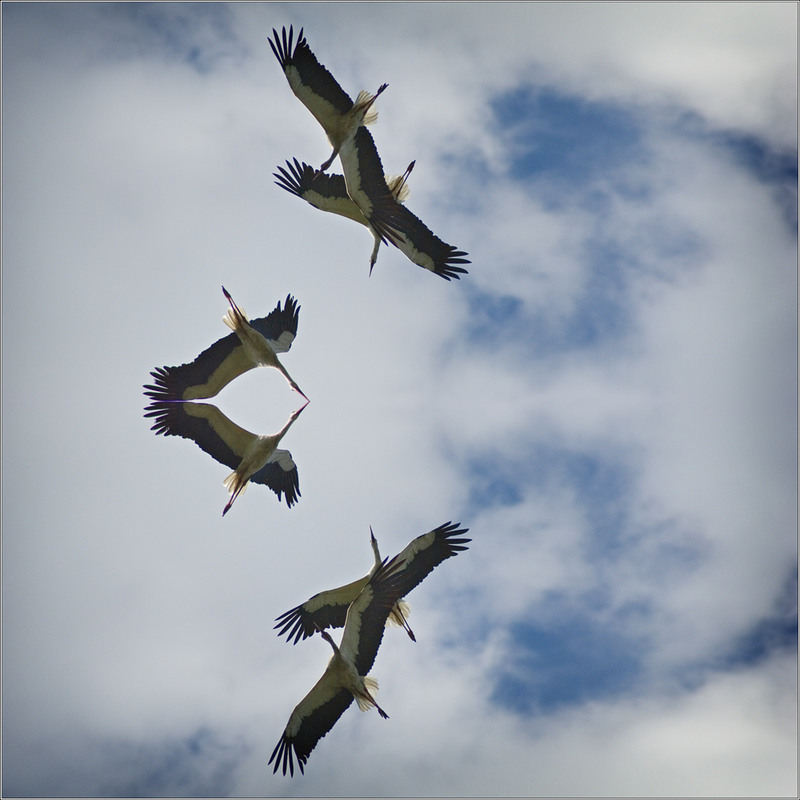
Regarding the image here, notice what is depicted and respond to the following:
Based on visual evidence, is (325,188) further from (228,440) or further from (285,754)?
(285,754)

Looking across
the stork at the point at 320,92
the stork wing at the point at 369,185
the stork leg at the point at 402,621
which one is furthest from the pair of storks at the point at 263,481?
the stork at the point at 320,92

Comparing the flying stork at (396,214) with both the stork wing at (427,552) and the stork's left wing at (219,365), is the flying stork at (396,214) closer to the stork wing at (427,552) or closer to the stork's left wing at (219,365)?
the stork's left wing at (219,365)

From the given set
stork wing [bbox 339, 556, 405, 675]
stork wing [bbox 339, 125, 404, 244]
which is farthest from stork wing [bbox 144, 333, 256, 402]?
stork wing [bbox 339, 556, 405, 675]

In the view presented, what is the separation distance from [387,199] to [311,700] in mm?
6694

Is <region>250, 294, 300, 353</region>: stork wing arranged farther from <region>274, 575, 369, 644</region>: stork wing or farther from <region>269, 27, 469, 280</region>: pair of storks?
<region>274, 575, 369, 644</region>: stork wing

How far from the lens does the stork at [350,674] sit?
39.4 ft

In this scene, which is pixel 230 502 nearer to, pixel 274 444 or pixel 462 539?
pixel 274 444

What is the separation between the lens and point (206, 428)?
12.8 m

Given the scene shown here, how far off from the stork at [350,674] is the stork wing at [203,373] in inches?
130

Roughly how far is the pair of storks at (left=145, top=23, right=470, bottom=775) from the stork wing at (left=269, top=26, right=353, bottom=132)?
1 cm

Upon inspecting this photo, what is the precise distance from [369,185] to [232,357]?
9.53 ft

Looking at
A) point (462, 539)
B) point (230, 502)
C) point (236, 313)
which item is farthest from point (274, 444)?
point (462, 539)

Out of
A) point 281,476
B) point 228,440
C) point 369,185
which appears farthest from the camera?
point 281,476

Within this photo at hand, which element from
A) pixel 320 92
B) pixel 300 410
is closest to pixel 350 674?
pixel 300 410
